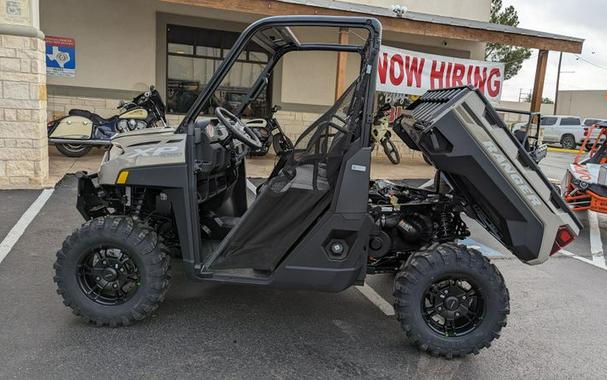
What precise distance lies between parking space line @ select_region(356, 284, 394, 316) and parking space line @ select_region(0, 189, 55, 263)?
335cm

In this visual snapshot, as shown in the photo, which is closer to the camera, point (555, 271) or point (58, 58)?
point (555, 271)

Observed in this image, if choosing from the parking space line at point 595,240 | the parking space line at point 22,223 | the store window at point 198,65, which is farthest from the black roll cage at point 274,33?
the store window at point 198,65

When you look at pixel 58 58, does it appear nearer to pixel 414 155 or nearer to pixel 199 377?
pixel 414 155

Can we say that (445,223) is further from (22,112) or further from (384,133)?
(384,133)

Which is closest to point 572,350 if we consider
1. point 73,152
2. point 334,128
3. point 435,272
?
point 435,272

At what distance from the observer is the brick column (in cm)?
712

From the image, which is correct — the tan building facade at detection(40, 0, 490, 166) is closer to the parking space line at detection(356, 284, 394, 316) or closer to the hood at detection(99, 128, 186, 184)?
the parking space line at detection(356, 284, 394, 316)

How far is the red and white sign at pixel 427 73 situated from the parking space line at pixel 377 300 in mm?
6629

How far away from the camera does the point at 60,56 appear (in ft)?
36.0

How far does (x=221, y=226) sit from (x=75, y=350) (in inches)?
52.8

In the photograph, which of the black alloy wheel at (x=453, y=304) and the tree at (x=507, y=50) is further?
the tree at (x=507, y=50)

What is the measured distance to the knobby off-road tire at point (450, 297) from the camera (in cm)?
336

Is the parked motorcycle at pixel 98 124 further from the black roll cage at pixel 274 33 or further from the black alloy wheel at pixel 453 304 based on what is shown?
the black alloy wheel at pixel 453 304

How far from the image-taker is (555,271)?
18.6 feet
